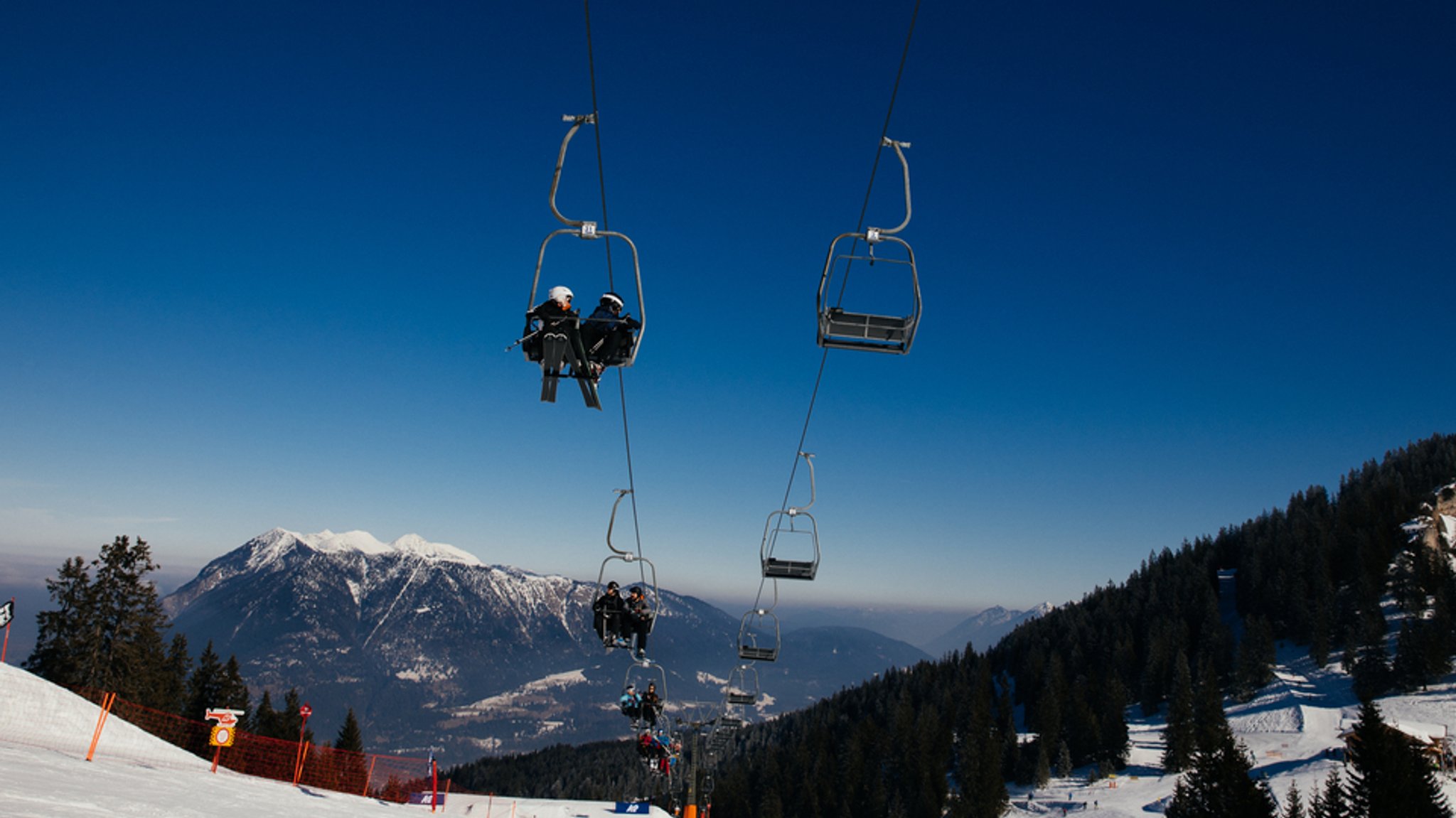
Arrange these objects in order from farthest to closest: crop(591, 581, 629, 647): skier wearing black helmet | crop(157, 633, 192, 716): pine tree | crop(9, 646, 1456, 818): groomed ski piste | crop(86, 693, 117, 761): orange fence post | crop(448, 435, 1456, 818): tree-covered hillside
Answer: crop(448, 435, 1456, 818): tree-covered hillside → crop(157, 633, 192, 716): pine tree → crop(86, 693, 117, 761): orange fence post → crop(591, 581, 629, 647): skier wearing black helmet → crop(9, 646, 1456, 818): groomed ski piste

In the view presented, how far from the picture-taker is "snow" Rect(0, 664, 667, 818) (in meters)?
11.7

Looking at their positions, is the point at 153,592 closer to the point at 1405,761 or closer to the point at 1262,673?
the point at 1405,761

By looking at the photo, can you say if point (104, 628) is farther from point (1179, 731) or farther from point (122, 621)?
point (1179, 731)

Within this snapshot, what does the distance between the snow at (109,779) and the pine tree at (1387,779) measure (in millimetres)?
47331

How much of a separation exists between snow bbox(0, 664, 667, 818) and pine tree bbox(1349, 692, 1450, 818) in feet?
155

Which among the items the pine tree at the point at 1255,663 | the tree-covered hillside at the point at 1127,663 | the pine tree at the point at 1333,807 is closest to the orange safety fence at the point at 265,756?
the pine tree at the point at 1333,807

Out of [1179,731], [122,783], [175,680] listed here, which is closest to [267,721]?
[175,680]

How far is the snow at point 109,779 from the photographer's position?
1168 cm

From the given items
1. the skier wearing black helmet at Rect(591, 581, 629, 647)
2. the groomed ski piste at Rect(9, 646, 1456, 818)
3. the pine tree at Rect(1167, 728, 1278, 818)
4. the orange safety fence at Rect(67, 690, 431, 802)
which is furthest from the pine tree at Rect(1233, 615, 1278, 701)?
the skier wearing black helmet at Rect(591, 581, 629, 647)

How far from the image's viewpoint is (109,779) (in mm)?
15094

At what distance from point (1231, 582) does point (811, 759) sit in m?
91.6

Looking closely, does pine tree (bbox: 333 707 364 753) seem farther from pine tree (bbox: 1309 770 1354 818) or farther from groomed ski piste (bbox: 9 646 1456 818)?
pine tree (bbox: 1309 770 1354 818)

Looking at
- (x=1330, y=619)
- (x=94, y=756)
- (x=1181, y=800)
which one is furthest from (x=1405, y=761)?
(x=1330, y=619)

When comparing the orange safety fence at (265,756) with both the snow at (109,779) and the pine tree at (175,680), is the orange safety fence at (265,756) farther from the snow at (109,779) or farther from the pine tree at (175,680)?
the snow at (109,779)
